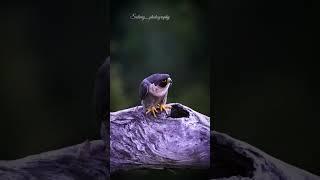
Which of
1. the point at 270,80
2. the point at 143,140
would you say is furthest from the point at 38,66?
the point at 270,80

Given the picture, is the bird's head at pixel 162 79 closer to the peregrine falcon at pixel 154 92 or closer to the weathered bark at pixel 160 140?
the peregrine falcon at pixel 154 92

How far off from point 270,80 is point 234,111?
43cm

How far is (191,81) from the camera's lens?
4133mm

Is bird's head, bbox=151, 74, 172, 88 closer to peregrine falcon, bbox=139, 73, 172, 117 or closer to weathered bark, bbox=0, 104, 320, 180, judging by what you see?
peregrine falcon, bbox=139, 73, 172, 117

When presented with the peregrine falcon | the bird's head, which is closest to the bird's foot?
the peregrine falcon

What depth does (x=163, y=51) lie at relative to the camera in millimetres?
4141

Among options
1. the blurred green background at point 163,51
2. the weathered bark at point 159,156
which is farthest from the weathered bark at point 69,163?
the blurred green background at point 163,51

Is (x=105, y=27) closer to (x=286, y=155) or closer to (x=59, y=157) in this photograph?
→ (x=59, y=157)

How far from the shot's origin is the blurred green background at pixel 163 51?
410 centimetres

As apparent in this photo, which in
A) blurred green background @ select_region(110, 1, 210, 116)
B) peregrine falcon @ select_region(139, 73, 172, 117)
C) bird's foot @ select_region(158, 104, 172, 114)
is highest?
blurred green background @ select_region(110, 1, 210, 116)

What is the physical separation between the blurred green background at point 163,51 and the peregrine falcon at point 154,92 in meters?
0.05

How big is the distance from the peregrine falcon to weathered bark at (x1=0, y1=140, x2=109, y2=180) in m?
0.54

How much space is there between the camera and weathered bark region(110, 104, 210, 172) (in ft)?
13.6

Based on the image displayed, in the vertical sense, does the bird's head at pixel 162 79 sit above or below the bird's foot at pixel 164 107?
above
